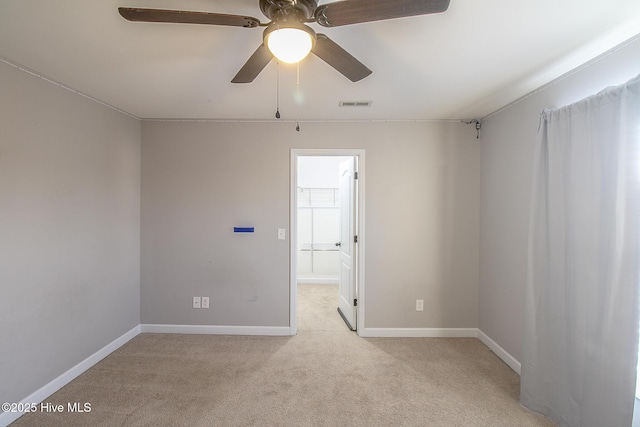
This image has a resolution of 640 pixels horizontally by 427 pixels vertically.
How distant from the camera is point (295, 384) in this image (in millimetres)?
2324

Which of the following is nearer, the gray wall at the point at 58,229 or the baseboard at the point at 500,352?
the gray wall at the point at 58,229

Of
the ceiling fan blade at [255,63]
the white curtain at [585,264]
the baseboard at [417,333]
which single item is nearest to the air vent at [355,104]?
the ceiling fan blade at [255,63]

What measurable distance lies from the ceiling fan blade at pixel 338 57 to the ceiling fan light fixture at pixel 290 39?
103 mm

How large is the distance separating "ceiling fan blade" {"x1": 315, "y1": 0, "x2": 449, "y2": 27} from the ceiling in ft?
1.47

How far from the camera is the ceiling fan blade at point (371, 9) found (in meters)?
1.04

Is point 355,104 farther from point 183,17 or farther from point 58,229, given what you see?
point 58,229

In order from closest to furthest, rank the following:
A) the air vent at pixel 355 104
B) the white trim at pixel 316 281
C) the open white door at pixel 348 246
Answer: the air vent at pixel 355 104 → the open white door at pixel 348 246 → the white trim at pixel 316 281

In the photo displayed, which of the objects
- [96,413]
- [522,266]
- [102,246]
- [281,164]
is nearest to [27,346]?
[96,413]

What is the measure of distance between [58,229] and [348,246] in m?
2.72

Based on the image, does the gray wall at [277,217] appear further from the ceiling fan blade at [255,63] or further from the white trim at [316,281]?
the white trim at [316,281]

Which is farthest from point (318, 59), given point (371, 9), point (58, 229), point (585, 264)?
point (58, 229)

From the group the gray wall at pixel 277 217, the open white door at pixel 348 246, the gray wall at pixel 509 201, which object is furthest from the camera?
the open white door at pixel 348 246

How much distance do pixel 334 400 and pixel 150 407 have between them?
1.31m

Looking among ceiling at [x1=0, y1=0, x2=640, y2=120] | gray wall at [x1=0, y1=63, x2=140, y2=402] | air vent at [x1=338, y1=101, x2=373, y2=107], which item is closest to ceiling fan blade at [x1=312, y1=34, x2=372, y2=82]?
ceiling at [x1=0, y1=0, x2=640, y2=120]
